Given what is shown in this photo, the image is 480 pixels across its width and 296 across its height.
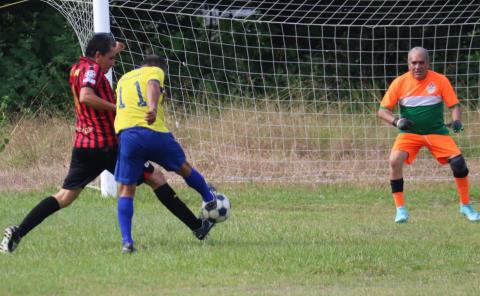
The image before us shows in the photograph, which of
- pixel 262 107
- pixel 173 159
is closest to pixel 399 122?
pixel 173 159

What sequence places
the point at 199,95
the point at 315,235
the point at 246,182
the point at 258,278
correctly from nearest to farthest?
1. the point at 258,278
2. the point at 315,235
3. the point at 246,182
4. the point at 199,95

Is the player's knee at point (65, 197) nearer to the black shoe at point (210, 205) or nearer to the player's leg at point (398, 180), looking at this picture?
the black shoe at point (210, 205)

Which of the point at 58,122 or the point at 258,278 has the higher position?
the point at 258,278

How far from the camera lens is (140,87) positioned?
26.6 ft

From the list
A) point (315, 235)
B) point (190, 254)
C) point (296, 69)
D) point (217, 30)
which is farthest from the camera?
point (296, 69)

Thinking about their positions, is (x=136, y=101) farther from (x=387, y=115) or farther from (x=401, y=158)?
(x=401, y=158)

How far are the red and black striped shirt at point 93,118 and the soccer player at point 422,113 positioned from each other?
3086mm

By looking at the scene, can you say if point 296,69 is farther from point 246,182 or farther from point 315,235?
point 315,235

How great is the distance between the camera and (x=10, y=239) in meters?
8.16

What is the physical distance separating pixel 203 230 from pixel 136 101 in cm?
124

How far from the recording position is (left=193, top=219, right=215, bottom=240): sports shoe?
8.59 m

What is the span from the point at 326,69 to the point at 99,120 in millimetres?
14042

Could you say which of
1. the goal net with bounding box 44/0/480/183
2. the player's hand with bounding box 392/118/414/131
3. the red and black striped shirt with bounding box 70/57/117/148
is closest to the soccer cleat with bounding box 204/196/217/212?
the red and black striped shirt with bounding box 70/57/117/148

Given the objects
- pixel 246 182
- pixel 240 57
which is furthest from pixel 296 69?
pixel 246 182
